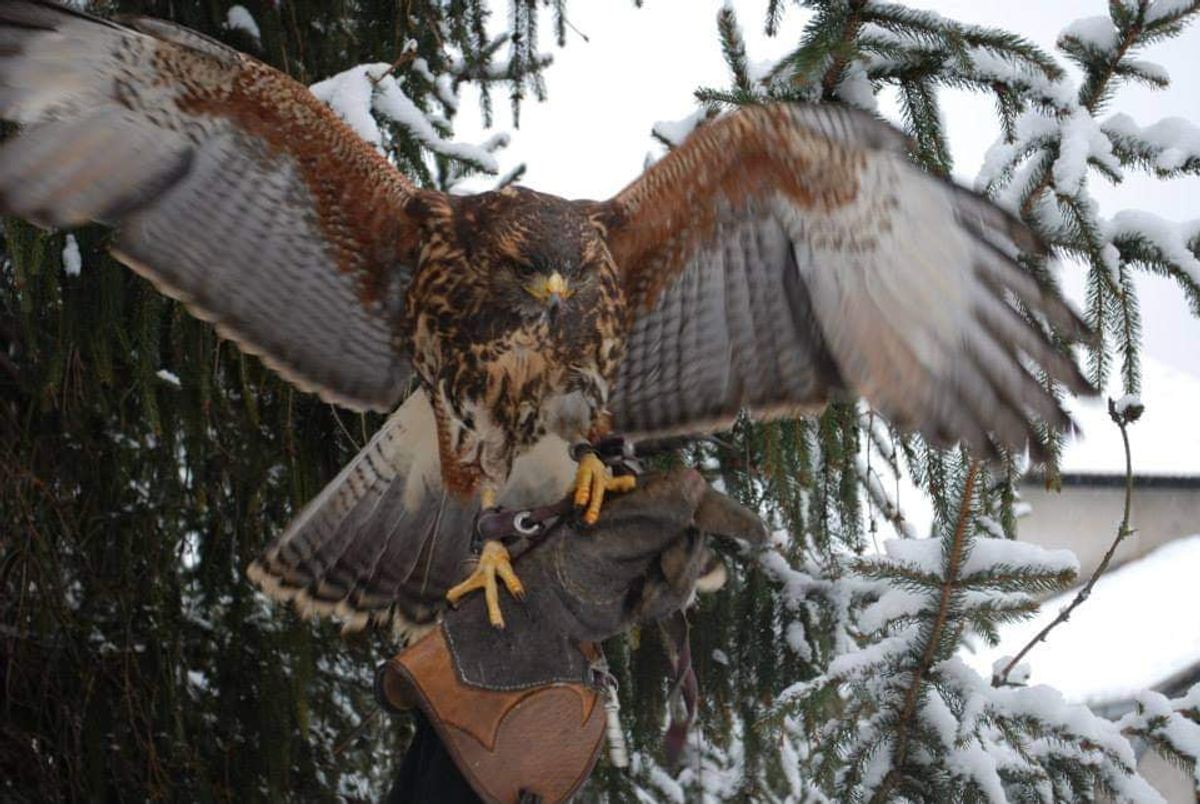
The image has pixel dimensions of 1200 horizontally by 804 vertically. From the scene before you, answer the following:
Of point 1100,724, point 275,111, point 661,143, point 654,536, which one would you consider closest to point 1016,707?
point 1100,724

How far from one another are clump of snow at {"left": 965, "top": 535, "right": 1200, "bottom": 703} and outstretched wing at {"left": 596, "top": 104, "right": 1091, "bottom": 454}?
18.7ft

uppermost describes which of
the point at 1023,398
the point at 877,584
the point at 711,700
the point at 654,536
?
the point at 1023,398

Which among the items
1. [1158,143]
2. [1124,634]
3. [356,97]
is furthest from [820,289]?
[1124,634]

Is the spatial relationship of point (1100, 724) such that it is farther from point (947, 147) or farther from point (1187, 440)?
point (1187, 440)

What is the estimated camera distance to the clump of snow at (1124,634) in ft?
30.3

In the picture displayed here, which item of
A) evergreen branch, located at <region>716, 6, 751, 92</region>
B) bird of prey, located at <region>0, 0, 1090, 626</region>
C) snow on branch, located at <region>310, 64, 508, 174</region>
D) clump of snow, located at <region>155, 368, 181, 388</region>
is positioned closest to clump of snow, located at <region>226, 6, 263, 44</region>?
snow on branch, located at <region>310, 64, 508, 174</region>

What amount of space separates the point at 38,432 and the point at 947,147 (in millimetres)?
2615

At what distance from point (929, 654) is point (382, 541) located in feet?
4.56

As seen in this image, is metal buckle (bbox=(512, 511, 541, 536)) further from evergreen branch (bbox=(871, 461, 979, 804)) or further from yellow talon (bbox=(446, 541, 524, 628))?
evergreen branch (bbox=(871, 461, 979, 804))

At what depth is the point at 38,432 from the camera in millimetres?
3889

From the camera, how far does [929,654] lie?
3.05 m

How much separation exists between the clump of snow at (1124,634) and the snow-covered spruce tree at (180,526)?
5605 millimetres

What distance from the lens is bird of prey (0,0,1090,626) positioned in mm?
2945

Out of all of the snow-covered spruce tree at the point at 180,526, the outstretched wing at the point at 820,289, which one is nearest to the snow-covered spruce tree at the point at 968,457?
the outstretched wing at the point at 820,289
